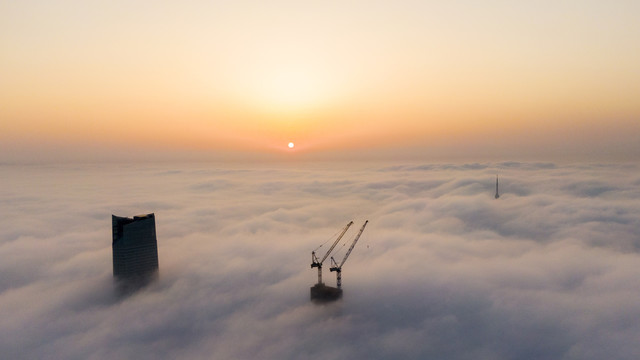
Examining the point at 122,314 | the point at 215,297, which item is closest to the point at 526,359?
the point at 215,297

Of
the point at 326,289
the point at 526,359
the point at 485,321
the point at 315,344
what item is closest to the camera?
the point at 526,359

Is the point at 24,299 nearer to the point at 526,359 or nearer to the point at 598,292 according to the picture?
the point at 526,359

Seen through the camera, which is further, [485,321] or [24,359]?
[485,321]

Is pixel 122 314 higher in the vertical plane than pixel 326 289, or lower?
lower

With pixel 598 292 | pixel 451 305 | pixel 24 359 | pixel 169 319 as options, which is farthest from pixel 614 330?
pixel 24 359

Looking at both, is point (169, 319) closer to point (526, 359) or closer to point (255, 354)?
point (255, 354)

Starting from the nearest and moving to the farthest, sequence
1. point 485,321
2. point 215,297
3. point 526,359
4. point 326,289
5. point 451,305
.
Answer: point 526,359 < point 485,321 < point 451,305 < point 326,289 < point 215,297
